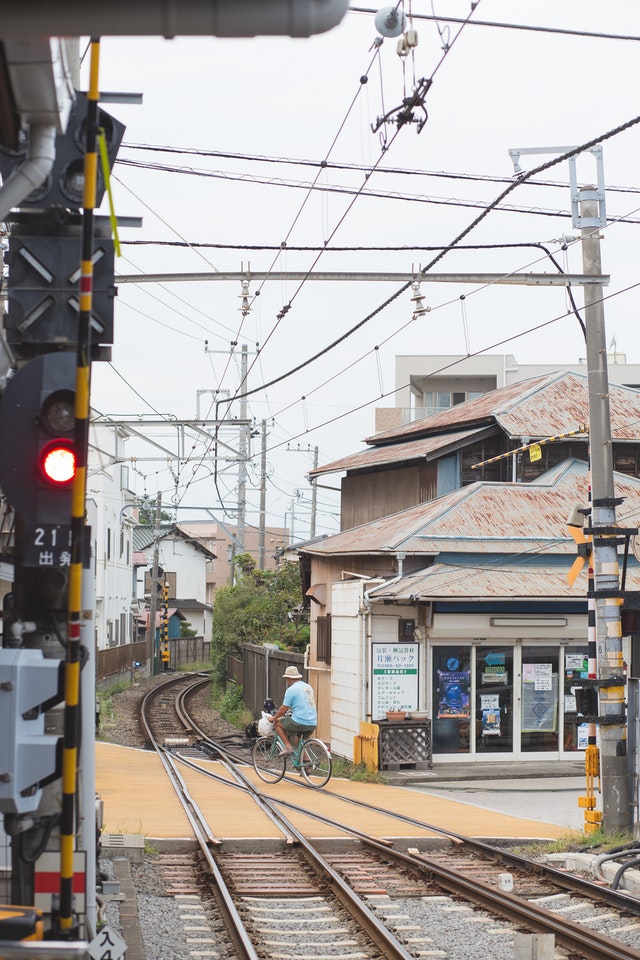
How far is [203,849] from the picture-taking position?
11.6 metres

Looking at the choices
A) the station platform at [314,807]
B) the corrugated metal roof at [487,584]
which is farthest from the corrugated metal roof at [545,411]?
the station platform at [314,807]

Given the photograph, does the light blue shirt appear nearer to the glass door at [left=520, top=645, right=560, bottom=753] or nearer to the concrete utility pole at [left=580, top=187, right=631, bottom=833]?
the glass door at [left=520, top=645, right=560, bottom=753]

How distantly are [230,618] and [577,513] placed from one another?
83.7 feet

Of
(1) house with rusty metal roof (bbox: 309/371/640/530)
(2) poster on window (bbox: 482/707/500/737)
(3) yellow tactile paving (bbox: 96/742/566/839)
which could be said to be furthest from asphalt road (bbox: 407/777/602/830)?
(1) house with rusty metal roof (bbox: 309/371/640/530)

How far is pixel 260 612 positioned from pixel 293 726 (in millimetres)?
19566

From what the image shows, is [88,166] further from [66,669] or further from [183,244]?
[183,244]

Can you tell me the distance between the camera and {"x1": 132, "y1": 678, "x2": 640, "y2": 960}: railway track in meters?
8.35

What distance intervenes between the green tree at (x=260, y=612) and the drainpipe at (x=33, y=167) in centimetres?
2950

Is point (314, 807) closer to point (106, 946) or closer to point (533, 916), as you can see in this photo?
point (533, 916)

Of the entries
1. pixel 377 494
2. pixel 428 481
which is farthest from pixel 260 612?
pixel 428 481

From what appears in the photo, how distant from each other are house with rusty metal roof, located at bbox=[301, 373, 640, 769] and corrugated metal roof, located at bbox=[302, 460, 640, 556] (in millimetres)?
30

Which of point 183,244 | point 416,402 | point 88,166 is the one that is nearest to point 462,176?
point 183,244

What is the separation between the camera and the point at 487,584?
20406 mm

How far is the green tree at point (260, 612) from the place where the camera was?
35.2 meters
